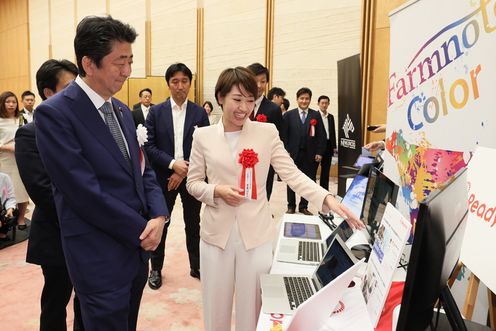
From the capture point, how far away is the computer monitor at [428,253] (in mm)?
695

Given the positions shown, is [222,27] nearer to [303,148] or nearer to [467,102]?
[303,148]

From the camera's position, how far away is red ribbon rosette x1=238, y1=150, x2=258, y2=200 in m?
1.74

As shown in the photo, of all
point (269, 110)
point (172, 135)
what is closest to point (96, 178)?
point (172, 135)

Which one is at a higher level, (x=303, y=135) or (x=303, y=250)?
(x=303, y=135)

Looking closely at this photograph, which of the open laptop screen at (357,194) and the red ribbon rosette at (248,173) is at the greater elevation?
the red ribbon rosette at (248,173)

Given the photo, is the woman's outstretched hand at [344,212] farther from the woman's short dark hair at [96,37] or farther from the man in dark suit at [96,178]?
the woman's short dark hair at [96,37]

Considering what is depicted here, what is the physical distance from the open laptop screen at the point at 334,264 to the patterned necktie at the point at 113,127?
0.83 meters

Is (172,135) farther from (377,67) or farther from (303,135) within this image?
(377,67)

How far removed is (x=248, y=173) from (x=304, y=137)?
3751 mm

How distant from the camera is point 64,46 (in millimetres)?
12086

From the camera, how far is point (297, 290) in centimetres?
146

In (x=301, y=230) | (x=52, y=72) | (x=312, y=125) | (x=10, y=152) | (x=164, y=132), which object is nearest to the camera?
(x=52, y=72)

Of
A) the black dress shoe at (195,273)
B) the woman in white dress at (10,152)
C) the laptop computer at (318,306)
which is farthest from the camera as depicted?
the woman in white dress at (10,152)

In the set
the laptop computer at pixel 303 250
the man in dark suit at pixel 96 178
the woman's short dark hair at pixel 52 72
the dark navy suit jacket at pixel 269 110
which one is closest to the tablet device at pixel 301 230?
the laptop computer at pixel 303 250
